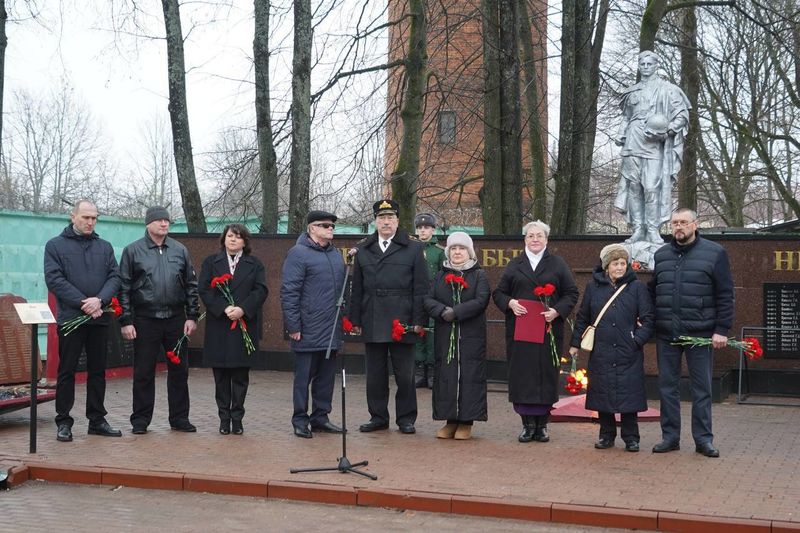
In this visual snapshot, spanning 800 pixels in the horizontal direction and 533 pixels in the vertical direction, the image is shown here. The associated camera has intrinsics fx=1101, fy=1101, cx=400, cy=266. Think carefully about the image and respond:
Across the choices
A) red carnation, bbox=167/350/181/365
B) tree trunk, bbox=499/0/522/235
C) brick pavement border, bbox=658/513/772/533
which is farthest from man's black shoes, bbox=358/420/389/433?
tree trunk, bbox=499/0/522/235

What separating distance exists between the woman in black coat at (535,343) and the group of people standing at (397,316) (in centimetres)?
1

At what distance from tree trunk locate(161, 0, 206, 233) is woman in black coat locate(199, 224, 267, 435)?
8771mm

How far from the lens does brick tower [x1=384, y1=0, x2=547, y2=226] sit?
71.4 ft

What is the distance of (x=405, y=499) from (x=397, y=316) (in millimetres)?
2971

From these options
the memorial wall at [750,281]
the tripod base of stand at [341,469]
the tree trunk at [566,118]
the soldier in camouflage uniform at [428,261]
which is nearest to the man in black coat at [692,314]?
the tripod base of stand at [341,469]

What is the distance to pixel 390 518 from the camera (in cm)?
766

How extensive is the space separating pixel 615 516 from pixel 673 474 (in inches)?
60.2

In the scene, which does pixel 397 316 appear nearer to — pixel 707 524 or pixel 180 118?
pixel 707 524

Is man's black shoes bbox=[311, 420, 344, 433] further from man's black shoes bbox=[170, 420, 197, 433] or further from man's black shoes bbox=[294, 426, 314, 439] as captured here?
man's black shoes bbox=[170, 420, 197, 433]

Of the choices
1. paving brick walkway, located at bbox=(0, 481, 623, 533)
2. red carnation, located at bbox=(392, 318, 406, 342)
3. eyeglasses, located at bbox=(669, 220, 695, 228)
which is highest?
eyeglasses, located at bbox=(669, 220, 695, 228)

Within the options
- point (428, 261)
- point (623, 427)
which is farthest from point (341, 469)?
point (428, 261)

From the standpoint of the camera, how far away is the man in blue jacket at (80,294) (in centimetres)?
1018

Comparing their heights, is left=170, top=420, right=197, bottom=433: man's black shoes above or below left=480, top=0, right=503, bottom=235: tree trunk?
below

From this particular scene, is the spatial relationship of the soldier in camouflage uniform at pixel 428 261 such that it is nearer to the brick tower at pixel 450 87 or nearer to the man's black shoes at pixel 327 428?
the man's black shoes at pixel 327 428
